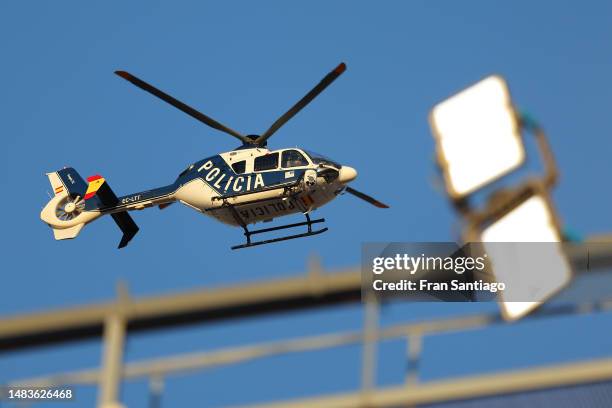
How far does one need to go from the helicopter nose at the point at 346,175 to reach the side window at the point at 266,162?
227 cm

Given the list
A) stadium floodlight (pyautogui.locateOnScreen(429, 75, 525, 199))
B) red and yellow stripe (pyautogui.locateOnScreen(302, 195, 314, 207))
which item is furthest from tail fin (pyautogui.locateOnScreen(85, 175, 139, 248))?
stadium floodlight (pyautogui.locateOnScreen(429, 75, 525, 199))

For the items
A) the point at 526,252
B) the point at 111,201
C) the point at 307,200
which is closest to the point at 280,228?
the point at 307,200

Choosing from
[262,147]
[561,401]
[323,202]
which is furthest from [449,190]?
[262,147]

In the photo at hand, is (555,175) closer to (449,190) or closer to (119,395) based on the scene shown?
(449,190)

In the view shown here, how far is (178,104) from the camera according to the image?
30859 mm

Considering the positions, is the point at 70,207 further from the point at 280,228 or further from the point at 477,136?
the point at 477,136

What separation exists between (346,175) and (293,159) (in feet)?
6.21

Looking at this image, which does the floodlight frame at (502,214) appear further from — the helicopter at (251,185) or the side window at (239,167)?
the side window at (239,167)

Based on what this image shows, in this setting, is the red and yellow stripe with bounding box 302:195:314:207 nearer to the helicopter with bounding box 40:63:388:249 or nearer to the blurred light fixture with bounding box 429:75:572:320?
the helicopter with bounding box 40:63:388:249

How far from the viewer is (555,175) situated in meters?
3.89

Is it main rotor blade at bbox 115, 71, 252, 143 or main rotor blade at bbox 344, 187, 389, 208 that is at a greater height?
main rotor blade at bbox 115, 71, 252, 143

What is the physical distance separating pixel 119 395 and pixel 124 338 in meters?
0.35

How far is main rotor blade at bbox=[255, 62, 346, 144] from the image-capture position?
28.3 m

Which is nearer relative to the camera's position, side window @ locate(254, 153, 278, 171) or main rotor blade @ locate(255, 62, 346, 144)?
main rotor blade @ locate(255, 62, 346, 144)
